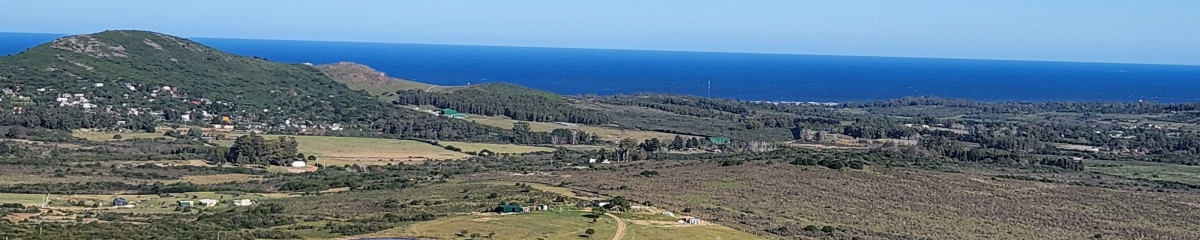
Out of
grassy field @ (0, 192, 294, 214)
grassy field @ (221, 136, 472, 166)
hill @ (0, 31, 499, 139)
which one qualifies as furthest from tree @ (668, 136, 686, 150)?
grassy field @ (0, 192, 294, 214)

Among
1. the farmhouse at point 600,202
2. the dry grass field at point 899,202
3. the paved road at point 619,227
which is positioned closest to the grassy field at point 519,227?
the paved road at point 619,227

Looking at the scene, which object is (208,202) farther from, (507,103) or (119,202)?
(507,103)

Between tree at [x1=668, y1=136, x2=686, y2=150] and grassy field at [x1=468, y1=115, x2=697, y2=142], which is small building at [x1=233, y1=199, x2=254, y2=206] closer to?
tree at [x1=668, y1=136, x2=686, y2=150]

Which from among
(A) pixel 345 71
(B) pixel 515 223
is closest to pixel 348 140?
(B) pixel 515 223

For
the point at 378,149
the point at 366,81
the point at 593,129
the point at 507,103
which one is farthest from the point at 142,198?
the point at 366,81

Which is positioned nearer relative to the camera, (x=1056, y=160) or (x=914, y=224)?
(x=914, y=224)

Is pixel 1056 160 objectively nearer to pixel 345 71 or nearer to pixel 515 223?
pixel 515 223
